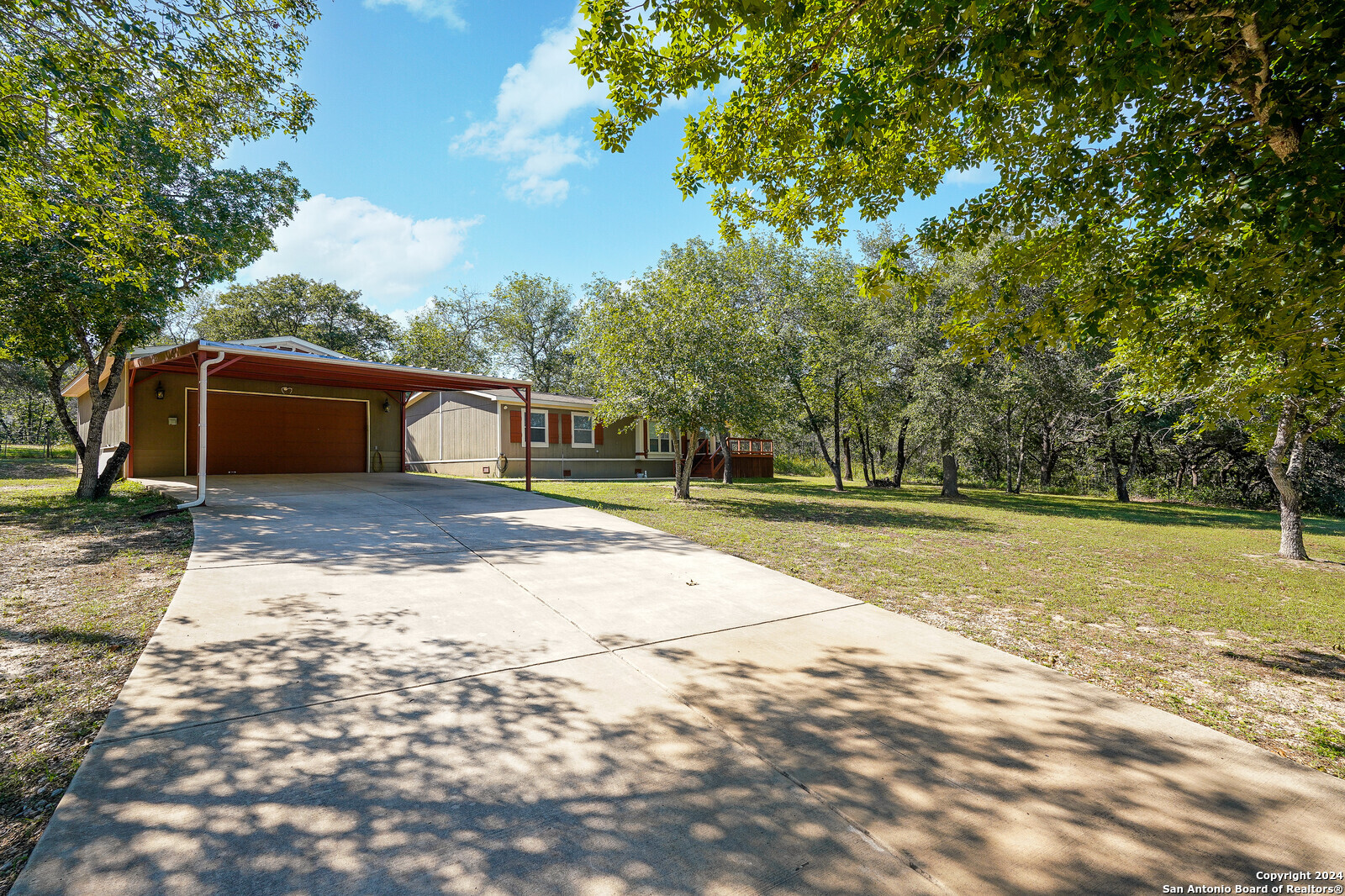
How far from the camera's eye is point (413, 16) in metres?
8.14

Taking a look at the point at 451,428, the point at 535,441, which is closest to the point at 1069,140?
the point at 535,441

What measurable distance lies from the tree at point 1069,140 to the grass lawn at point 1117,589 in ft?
6.83

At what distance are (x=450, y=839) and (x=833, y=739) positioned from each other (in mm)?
1773

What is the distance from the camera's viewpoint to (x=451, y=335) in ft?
115

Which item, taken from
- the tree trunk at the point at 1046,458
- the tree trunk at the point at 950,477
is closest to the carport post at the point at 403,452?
the tree trunk at the point at 950,477

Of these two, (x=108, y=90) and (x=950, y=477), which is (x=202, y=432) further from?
(x=950, y=477)

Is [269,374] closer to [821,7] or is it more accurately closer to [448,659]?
[448,659]

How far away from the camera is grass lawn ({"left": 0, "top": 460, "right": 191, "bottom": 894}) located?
2303 mm

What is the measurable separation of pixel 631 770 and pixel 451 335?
119 ft

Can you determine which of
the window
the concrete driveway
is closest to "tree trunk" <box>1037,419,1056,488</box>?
the window

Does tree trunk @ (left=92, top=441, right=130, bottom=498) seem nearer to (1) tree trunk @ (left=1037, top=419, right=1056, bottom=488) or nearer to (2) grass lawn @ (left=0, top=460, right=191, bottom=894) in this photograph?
(2) grass lawn @ (left=0, top=460, right=191, bottom=894)

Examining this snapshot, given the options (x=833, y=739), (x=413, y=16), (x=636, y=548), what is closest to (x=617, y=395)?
(x=636, y=548)

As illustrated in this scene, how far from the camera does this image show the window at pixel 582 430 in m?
21.1

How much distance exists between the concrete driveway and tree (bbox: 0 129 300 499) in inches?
262
